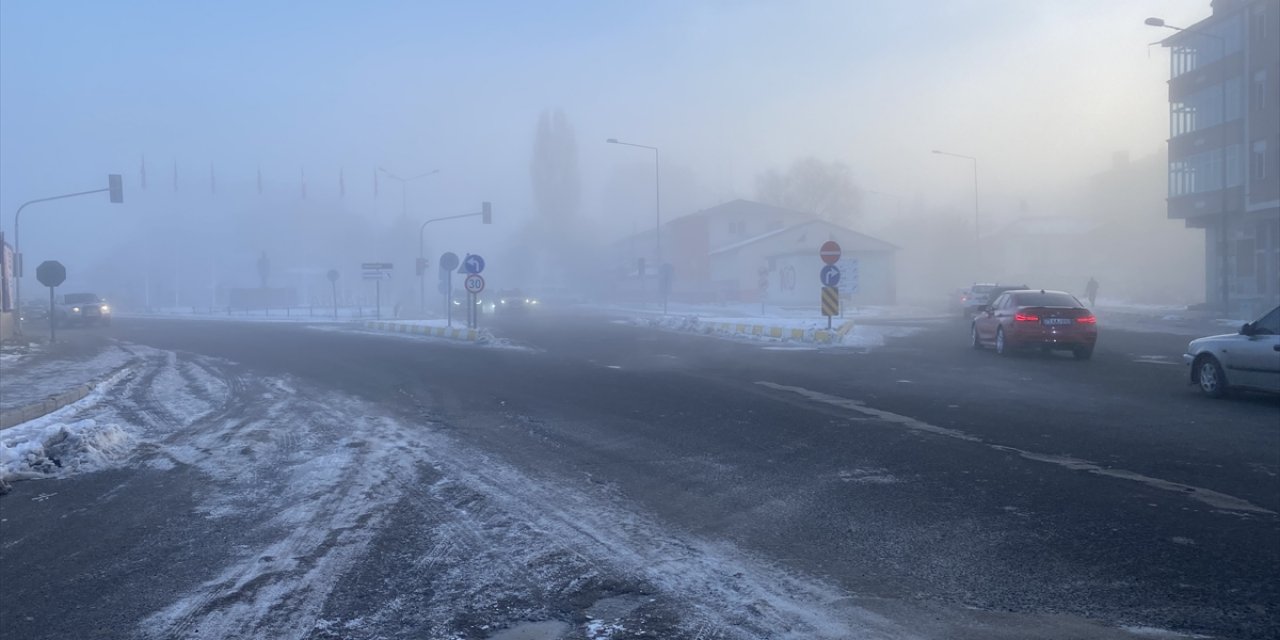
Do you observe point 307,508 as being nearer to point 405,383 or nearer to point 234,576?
point 234,576

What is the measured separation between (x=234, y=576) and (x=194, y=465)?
4869 mm

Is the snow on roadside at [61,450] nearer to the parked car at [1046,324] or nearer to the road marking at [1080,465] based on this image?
the road marking at [1080,465]

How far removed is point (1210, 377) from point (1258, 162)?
34.8 m

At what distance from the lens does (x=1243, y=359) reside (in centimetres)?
1379

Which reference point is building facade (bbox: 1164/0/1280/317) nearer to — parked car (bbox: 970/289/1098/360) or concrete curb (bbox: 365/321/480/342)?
parked car (bbox: 970/289/1098/360)

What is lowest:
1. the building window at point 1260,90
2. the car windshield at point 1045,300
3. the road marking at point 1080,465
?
the road marking at point 1080,465

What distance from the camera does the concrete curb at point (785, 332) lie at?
29.2 meters

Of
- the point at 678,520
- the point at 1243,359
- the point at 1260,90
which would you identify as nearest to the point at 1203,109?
the point at 1260,90

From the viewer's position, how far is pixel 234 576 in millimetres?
6188

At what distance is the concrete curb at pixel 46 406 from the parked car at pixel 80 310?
1351 inches

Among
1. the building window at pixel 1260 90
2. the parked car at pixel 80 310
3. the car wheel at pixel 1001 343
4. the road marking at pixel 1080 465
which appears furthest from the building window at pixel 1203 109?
the parked car at pixel 80 310

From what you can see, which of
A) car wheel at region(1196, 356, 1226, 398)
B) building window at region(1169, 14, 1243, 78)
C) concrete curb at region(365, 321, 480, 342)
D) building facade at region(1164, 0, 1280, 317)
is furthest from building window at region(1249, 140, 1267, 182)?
concrete curb at region(365, 321, 480, 342)

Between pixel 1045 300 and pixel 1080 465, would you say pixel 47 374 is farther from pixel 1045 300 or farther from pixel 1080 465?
pixel 1045 300

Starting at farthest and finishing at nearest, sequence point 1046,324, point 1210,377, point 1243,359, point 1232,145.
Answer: point 1232,145
point 1046,324
point 1210,377
point 1243,359
